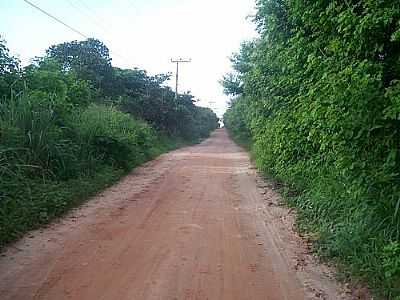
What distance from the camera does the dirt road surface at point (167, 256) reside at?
474 cm

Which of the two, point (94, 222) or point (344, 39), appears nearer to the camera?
point (344, 39)

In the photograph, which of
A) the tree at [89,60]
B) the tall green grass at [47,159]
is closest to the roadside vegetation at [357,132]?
the tall green grass at [47,159]

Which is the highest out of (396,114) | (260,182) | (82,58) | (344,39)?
(82,58)

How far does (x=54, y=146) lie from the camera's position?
9.93 metres

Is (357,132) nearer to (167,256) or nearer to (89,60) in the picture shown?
(167,256)

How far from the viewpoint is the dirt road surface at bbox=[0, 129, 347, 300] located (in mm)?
4738

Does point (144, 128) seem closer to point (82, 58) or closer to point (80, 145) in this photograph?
point (82, 58)

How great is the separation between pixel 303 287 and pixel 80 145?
27.4 feet

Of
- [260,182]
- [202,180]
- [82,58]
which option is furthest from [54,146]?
[82,58]

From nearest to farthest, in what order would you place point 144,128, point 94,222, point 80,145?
point 94,222, point 80,145, point 144,128

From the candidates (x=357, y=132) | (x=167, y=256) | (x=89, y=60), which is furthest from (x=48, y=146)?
(x=89, y=60)

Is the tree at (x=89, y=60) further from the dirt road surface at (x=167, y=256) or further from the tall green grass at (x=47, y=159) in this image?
the dirt road surface at (x=167, y=256)

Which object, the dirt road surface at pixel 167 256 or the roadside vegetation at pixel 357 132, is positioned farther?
the roadside vegetation at pixel 357 132

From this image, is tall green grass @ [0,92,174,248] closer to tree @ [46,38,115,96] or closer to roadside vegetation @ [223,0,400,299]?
roadside vegetation @ [223,0,400,299]
